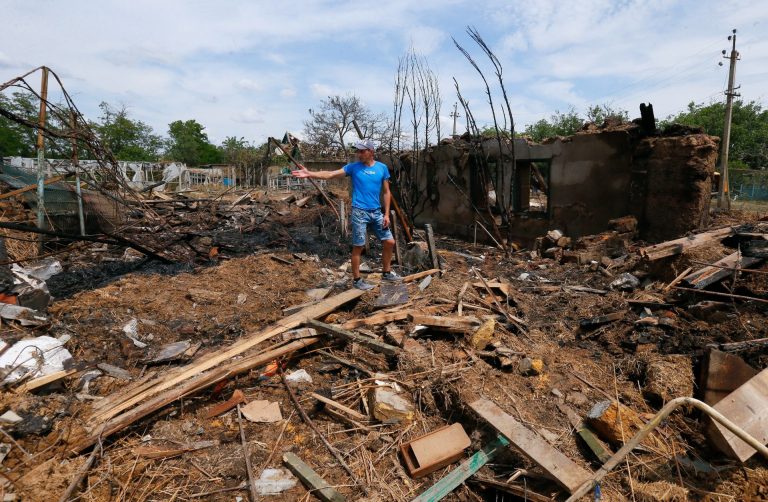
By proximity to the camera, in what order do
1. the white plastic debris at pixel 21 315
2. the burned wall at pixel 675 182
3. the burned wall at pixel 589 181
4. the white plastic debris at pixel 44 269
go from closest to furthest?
the white plastic debris at pixel 21 315
the white plastic debris at pixel 44 269
the burned wall at pixel 675 182
the burned wall at pixel 589 181

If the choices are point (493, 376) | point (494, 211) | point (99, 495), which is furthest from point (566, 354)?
point (494, 211)

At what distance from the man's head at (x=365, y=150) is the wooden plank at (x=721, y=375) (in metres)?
3.89

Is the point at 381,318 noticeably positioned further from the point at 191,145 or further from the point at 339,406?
the point at 191,145

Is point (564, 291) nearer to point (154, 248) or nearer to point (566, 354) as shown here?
point (566, 354)

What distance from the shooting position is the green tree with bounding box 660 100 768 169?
92.4ft

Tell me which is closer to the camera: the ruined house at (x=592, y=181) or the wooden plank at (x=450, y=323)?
the wooden plank at (x=450, y=323)

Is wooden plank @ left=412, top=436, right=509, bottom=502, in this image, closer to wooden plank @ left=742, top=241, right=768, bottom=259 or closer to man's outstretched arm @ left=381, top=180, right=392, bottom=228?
man's outstretched arm @ left=381, top=180, right=392, bottom=228

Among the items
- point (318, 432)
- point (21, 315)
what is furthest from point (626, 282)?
point (21, 315)

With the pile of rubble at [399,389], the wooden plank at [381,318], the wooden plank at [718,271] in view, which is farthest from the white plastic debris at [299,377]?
the wooden plank at [718,271]

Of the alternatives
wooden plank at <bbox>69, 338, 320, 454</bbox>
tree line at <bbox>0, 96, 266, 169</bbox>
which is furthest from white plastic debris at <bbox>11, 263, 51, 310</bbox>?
tree line at <bbox>0, 96, 266, 169</bbox>

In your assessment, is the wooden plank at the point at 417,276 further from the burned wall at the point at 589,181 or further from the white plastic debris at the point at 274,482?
the burned wall at the point at 589,181

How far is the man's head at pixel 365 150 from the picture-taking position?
17.0 feet

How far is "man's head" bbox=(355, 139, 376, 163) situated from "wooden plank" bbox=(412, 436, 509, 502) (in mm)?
3553

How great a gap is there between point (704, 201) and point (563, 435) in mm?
6243
